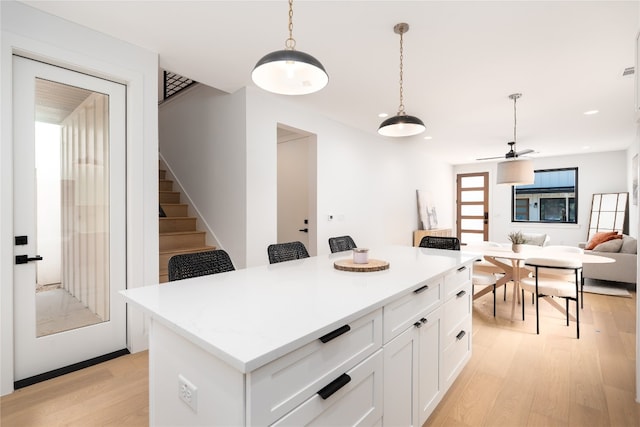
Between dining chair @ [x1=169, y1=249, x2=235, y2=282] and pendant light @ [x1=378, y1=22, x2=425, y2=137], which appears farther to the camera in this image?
pendant light @ [x1=378, y1=22, x2=425, y2=137]

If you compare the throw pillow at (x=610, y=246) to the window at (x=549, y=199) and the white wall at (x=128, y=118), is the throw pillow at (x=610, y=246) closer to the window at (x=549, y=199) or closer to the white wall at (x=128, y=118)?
the window at (x=549, y=199)

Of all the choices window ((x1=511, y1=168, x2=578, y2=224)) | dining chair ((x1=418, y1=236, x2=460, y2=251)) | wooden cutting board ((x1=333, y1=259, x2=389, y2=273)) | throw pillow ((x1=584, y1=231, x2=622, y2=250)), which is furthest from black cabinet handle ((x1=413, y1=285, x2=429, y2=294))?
window ((x1=511, y1=168, x2=578, y2=224))

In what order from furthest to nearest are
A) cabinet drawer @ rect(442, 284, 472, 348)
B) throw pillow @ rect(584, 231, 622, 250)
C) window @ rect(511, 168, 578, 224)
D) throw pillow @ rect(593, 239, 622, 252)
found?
window @ rect(511, 168, 578, 224), throw pillow @ rect(584, 231, 622, 250), throw pillow @ rect(593, 239, 622, 252), cabinet drawer @ rect(442, 284, 472, 348)

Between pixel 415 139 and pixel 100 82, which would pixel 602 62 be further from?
pixel 100 82

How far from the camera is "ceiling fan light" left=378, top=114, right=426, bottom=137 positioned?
90.4 inches

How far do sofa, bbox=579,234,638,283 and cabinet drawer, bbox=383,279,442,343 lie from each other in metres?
4.27

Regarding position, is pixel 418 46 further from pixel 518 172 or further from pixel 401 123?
pixel 518 172

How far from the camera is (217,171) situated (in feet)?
12.8

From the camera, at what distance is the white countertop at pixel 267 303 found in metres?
0.93

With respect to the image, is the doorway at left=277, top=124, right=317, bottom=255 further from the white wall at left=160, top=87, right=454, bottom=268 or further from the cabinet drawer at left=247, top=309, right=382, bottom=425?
the cabinet drawer at left=247, top=309, right=382, bottom=425

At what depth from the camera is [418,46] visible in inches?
102

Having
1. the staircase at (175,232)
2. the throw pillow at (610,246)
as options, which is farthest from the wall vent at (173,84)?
the throw pillow at (610,246)

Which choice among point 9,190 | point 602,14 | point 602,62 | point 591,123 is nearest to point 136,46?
point 9,190

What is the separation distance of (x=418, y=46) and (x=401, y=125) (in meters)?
0.76
